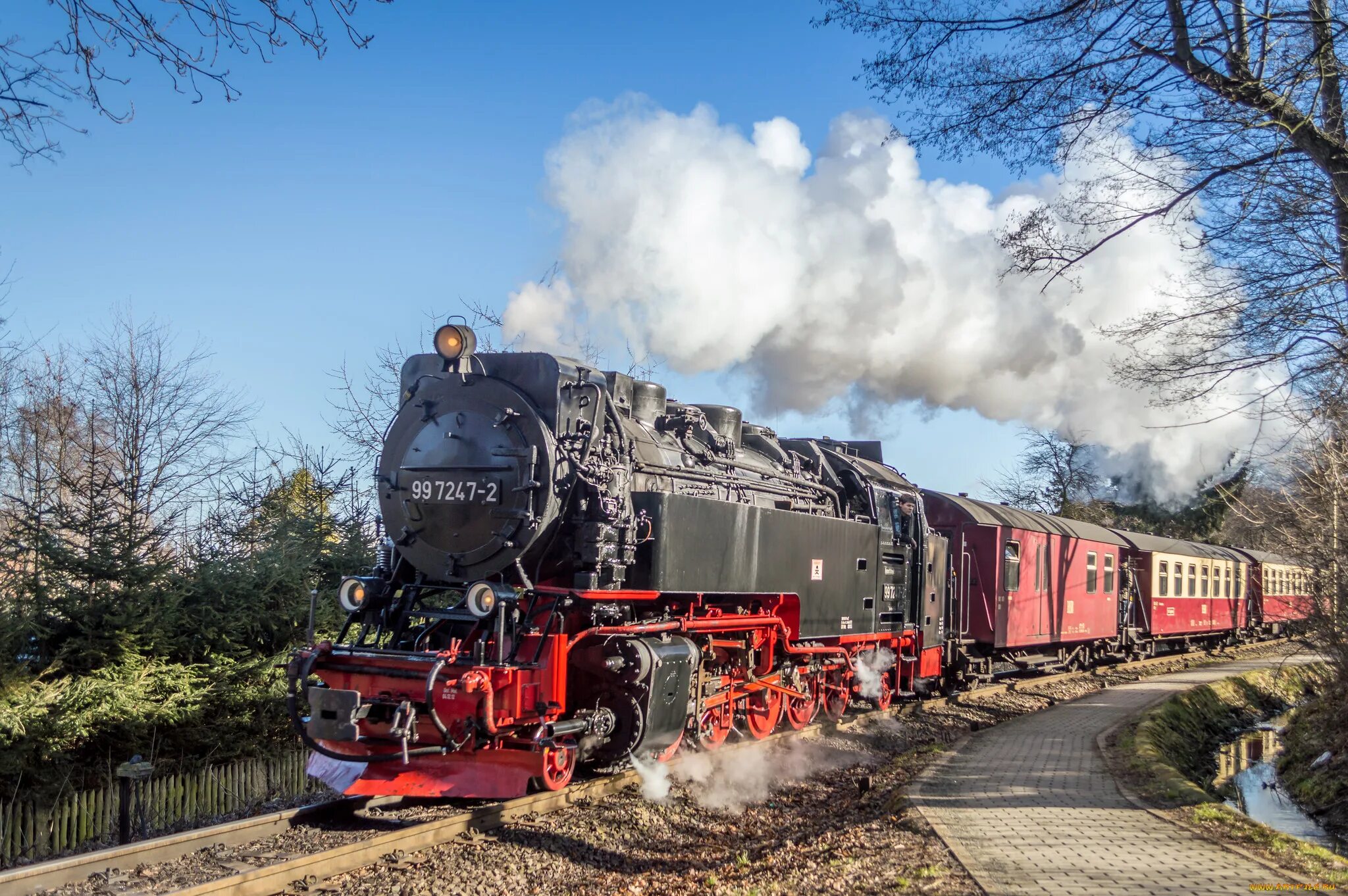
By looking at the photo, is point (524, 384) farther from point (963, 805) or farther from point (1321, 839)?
point (1321, 839)

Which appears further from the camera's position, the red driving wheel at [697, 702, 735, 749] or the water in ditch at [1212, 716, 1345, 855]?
the water in ditch at [1212, 716, 1345, 855]

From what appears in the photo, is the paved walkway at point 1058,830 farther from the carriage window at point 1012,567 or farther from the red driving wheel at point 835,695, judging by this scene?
the carriage window at point 1012,567

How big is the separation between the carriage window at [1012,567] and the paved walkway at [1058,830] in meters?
4.15

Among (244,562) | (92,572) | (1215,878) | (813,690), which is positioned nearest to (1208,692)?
(813,690)

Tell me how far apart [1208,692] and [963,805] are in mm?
11058

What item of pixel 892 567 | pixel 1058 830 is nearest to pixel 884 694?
pixel 892 567

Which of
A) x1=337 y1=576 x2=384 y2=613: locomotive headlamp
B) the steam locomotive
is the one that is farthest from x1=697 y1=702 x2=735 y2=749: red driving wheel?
x1=337 y1=576 x2=384 y2=613: locomotive headlamp

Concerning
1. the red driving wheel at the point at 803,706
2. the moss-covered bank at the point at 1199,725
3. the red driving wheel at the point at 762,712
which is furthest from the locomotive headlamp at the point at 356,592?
the moss-covered bank at the point at 1199,725

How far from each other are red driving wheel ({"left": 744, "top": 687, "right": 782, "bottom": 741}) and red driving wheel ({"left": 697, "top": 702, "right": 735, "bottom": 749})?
0.35 metres

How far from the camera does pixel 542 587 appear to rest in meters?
6.75

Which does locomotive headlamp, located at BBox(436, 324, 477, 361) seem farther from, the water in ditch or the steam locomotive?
the water in ditch

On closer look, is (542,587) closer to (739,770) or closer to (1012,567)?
(739,770)

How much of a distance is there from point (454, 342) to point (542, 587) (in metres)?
1.89

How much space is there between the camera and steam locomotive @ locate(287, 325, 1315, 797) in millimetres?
6312
